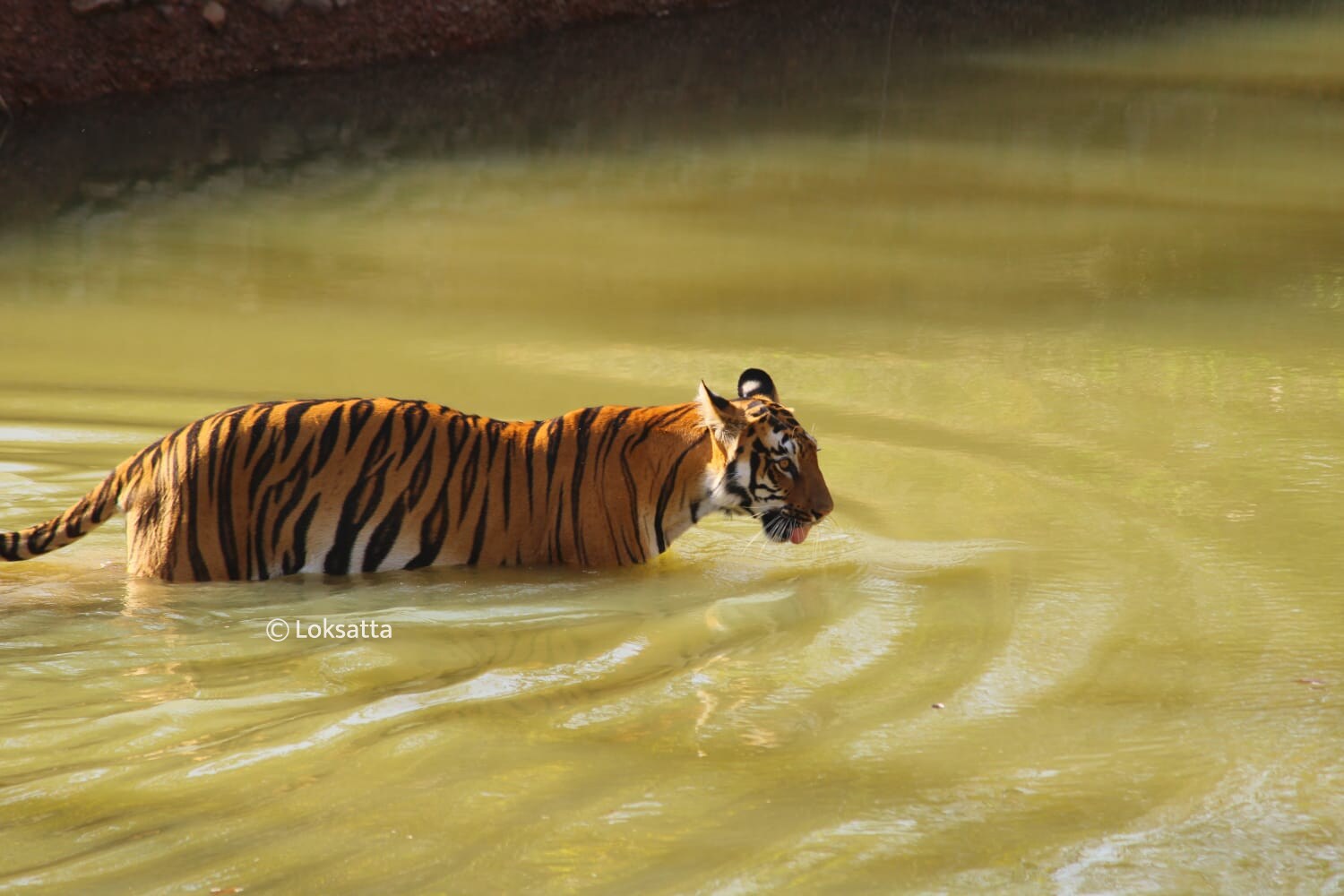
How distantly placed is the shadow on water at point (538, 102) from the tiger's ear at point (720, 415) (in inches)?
200

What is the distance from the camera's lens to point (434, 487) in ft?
14.6

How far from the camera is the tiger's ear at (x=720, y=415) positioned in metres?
4.47

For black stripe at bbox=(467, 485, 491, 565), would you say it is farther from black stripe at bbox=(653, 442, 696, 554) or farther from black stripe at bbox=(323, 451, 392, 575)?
Answer: black stripe at bbox=(653, 442, 696, 554)

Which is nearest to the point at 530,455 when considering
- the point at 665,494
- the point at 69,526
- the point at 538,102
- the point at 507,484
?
the point at 507,484

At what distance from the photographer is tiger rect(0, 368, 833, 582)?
169 inches

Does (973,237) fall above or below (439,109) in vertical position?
below

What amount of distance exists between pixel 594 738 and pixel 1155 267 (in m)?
4.95

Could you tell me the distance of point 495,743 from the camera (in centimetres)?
351

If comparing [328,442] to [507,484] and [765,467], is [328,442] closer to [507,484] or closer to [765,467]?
[507,484]

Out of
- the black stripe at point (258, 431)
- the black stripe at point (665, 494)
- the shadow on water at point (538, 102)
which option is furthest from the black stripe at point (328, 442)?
the shadow on water at point (538, 102)

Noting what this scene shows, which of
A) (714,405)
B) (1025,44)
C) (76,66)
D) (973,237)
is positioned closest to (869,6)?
(1025,44)

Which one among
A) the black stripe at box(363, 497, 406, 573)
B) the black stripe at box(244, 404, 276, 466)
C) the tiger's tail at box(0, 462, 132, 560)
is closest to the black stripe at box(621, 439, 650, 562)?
the black stripe at box(363, 497, 406, 573)

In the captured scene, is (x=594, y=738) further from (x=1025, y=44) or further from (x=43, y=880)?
Answer: (x=1025, y=44)

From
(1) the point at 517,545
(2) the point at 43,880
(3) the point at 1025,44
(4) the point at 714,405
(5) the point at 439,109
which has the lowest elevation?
(2) the point at 43,880
